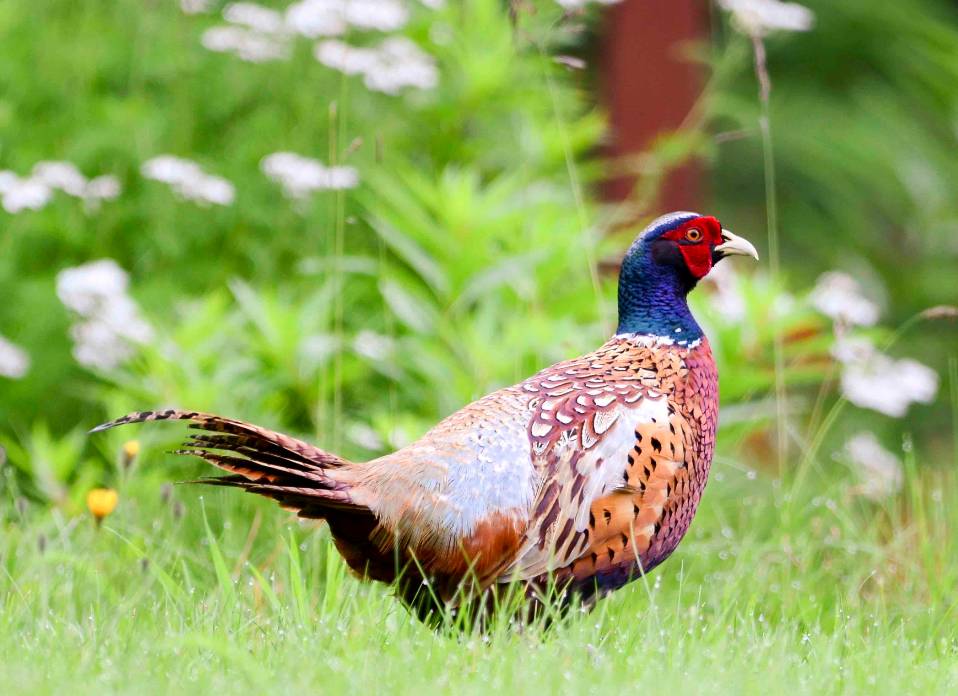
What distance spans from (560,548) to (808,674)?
1.98ft

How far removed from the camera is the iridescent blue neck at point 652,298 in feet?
11.8

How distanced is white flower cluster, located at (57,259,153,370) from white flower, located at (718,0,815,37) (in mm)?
2236

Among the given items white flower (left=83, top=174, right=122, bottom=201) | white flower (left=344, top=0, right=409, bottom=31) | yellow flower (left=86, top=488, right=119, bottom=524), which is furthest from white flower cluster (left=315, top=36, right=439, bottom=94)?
yellow flower (left=86, top=488, right=119, bottom=524)

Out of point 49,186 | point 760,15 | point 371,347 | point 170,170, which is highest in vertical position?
point 760,15

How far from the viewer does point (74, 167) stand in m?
5.48

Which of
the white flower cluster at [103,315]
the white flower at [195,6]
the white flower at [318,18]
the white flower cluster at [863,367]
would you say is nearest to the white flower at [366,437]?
the white flower cluster at [103,315]

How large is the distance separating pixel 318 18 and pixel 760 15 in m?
1.56

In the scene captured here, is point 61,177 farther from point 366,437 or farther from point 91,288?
point 366,437

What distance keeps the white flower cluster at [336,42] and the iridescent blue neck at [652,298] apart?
1827mm

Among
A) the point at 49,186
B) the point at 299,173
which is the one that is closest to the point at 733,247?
the point at 299,173

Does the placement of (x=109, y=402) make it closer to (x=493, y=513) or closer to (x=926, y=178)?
(x=493, y=513)

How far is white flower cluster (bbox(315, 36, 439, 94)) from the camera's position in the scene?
17.3ft

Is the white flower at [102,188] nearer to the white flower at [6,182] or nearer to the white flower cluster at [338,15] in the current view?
the white flower at [6,182]

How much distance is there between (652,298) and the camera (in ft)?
11.9
